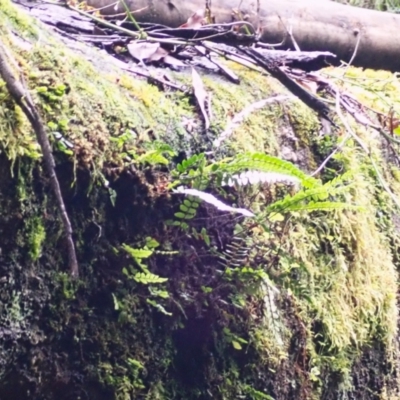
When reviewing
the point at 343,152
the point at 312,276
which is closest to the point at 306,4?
the point at 343,152

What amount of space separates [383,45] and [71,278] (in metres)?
2.51

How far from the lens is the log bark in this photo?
288 centimetres

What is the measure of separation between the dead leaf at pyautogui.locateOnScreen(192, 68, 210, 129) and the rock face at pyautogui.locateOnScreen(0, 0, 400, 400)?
21mm

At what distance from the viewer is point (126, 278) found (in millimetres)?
1641

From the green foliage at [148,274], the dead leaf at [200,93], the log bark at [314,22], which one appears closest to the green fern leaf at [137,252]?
the green foliage at [148,274]

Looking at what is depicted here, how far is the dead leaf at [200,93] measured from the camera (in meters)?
2.01

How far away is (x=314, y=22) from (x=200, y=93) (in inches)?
54.8

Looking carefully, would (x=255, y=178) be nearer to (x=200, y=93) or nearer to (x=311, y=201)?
(x=311, y=201)

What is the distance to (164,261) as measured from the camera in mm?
1773

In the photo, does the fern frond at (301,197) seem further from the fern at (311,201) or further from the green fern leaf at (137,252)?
the green fern leaf at (137,252)

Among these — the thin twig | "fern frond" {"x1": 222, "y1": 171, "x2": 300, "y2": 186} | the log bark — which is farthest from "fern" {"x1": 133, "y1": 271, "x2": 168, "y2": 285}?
the log bark

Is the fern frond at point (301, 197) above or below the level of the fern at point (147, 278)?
above

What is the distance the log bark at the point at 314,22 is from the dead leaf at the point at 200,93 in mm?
808

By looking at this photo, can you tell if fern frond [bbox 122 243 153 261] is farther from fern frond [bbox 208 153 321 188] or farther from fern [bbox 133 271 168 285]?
fern frond [bbox 208 153 321 188]
